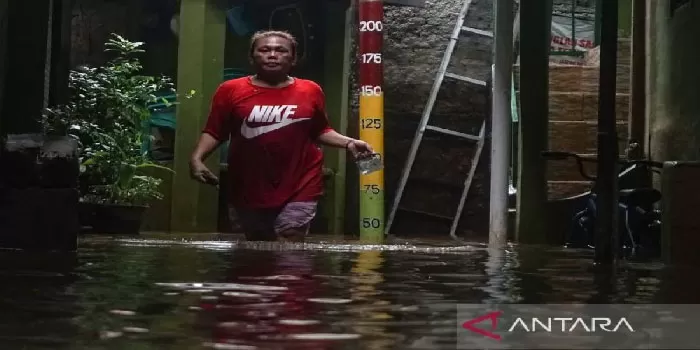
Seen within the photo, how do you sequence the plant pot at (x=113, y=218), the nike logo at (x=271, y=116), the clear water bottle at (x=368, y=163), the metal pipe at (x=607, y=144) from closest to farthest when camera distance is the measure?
the metal pipe at (x=607, y=144) → the clear water bottle at (x=368, y=163) → the nike logo at (x=271, y=116) → the plant pot at (x=113, y=218)

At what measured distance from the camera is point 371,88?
7.45 metres

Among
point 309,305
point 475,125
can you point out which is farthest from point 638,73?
point 309,305

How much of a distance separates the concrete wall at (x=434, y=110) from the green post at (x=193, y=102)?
4.81 ft

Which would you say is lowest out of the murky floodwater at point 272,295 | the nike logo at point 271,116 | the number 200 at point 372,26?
the murky floodwater at point 272,295

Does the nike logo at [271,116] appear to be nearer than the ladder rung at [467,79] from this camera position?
Yes

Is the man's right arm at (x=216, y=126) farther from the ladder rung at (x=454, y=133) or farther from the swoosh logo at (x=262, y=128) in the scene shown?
the ladder rung at (x=454, y=133)

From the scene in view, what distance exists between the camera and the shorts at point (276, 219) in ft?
18.5

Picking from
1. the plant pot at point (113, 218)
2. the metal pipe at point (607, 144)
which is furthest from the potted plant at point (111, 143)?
the metal pipe at point (607, 144)

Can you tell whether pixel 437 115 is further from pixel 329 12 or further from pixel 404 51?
pixel 329 12

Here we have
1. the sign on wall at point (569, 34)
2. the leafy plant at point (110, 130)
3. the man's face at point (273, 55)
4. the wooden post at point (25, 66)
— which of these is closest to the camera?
the wooden post at point (25, 66)

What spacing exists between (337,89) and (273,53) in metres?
5.03

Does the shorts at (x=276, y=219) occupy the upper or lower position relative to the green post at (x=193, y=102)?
lower

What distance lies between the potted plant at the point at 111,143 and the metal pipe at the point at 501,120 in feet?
9.43

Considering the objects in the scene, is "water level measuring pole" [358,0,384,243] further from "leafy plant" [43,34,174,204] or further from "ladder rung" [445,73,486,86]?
"ladder rung" [445,73,486,86]
